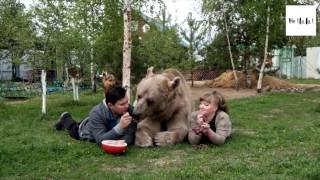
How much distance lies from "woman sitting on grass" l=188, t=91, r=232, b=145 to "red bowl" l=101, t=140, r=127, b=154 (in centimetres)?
96

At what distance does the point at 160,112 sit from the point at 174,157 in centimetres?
97

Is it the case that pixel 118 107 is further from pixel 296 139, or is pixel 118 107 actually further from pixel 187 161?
pixel 296 139

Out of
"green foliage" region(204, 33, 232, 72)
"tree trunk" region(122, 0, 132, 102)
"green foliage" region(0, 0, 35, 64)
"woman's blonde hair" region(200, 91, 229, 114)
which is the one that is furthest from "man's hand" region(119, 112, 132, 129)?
"green foliage" region(204, 33, 232, 72)

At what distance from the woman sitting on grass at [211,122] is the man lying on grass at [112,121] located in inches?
31.1

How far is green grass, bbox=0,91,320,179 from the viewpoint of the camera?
539 cm

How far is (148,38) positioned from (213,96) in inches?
372

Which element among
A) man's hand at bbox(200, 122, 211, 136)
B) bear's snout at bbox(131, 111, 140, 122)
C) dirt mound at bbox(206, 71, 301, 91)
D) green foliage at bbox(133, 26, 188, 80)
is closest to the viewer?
man's hand at bbox(200, 122, 211, 136)

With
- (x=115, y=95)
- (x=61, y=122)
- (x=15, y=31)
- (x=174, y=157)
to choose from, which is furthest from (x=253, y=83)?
(x=174, y=157)

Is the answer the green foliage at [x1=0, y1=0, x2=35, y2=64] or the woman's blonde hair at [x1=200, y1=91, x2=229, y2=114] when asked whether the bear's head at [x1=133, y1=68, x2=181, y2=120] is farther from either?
the green foliage at [x1=0, y1=0, x2=35, y2=64]

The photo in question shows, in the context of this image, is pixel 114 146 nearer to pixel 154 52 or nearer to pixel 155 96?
pixel 155 96

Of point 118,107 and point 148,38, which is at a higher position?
point 148,38

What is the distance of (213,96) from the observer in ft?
24.0

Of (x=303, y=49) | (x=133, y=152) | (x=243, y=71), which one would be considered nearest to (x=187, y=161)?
(x=133, y=152)

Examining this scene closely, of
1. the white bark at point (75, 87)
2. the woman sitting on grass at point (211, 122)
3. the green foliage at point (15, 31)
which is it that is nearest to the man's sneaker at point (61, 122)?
the woman sitting on grass at point (211, 122)
